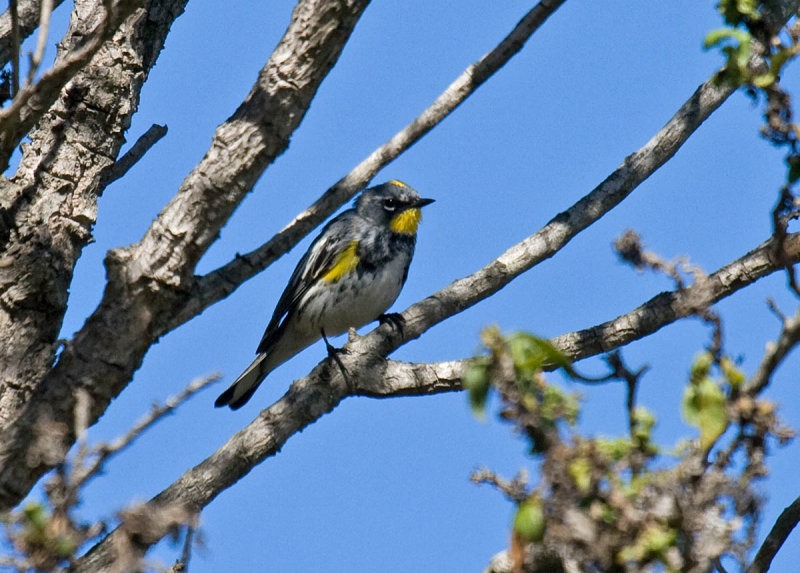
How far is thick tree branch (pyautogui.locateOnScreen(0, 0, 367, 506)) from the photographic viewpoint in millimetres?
4133

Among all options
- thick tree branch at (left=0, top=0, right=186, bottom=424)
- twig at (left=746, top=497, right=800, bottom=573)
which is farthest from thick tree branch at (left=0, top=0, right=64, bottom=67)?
twig at (left=746, top=497, right=800, bottom=573)

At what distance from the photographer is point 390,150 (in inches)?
203

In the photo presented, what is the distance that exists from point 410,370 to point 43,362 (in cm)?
178

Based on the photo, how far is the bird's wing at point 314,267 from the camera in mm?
8758

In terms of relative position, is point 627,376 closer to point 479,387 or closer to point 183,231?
Answer: point 479,387

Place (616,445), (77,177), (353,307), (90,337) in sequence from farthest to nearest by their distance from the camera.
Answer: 1. (353,307)
2. (77,177)
3. (90,337)
4. (616,445)

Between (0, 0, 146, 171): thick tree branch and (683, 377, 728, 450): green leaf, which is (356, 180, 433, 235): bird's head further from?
(683, 377, 728, 450): green leaf

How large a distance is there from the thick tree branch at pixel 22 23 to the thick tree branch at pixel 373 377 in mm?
2772

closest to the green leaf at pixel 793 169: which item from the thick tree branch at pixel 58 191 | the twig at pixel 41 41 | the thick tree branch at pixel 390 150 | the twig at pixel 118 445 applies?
the twig at pixel 118 445

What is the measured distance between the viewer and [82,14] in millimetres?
5574

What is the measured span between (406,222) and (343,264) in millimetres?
727

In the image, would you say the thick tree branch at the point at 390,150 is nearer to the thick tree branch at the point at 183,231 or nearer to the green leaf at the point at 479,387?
the thick tree branch at the point at 183,231

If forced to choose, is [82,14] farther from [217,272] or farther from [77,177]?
[217,272]

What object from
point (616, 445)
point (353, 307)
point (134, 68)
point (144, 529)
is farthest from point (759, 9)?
point (353, 307)
